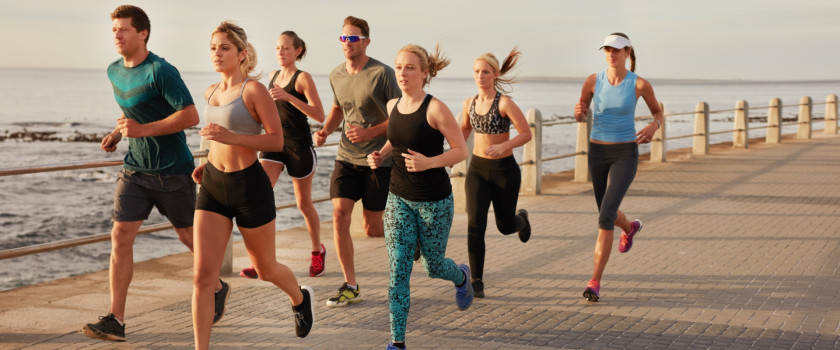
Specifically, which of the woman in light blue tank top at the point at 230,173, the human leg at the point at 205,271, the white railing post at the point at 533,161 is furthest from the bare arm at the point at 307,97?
the white railing post at the point at 533,161

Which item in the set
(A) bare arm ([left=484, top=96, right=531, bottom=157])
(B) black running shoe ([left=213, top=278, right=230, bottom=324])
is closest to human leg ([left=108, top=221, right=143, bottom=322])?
(B) black running shoe ([left=213, top=278, right=230, bottom=324])

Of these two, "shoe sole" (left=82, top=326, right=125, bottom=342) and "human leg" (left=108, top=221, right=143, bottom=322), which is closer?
"shoe sole" (left=82, top=326, right=125, bottom=342)

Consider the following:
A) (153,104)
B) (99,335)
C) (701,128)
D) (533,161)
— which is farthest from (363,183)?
(701,128)

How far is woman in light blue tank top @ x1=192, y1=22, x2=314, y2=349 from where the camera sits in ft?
16.3

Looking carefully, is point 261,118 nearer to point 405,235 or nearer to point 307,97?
point 405,235

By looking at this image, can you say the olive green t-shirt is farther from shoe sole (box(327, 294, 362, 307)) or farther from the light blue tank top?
the light blue tank top

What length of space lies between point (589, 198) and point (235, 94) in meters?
9.39

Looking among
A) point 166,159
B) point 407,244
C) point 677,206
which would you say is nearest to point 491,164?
point 407,244

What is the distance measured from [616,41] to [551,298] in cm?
192

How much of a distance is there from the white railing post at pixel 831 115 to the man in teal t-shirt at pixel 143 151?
2673 centimetres

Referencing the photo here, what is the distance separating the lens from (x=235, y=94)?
5.06 metres

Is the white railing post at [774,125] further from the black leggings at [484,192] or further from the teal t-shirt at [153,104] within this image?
the teal t-shirt at [153,104]

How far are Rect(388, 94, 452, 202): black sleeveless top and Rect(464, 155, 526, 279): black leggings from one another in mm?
1595

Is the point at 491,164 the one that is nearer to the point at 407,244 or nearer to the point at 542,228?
the point at 407,244
